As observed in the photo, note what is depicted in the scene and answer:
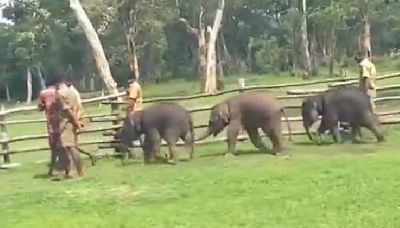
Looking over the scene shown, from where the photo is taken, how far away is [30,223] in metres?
9.20

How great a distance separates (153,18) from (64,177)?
1229 inches

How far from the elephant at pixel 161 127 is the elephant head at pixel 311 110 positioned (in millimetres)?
2336

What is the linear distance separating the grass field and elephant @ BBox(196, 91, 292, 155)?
340mm

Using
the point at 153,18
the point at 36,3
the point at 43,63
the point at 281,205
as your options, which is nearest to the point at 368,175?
the point at 281,205

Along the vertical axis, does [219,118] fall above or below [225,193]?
above

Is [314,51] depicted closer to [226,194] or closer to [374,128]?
[374,128]

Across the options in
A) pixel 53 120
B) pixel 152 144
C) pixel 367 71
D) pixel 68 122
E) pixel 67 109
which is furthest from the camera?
pixel 367 71

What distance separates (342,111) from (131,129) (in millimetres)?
3598

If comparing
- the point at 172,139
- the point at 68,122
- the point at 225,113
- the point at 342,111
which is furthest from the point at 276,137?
the point at 68,122

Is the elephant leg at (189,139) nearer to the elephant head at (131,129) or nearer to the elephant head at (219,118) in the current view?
the elephant head at (219,118)

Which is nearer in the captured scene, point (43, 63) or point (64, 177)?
point (64, 177)

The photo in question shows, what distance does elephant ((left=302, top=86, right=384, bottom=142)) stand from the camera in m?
14.1

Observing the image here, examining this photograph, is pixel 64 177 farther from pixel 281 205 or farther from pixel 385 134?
pixel 385 134

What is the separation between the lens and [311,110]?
578 inches
